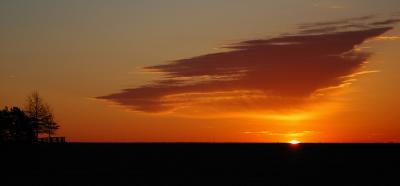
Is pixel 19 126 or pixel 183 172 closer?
pixel 183 172

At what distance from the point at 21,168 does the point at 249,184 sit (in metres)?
22.9

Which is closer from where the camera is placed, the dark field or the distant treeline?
the dark field

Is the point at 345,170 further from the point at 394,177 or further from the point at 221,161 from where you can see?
the point at 221,161

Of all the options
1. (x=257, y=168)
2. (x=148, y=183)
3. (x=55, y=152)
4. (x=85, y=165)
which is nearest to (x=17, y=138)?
(x=55, y=152)

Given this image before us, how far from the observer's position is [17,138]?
323 ft

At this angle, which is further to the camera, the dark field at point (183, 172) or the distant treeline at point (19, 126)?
the distant treeline at point (19, 126)

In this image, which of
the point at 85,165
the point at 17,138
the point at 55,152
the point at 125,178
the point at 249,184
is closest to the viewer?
the point at 249,184

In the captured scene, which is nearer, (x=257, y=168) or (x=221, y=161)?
(x=257, y=168)

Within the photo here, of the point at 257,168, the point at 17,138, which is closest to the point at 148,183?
the point at 257,168

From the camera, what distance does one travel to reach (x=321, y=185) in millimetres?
40781

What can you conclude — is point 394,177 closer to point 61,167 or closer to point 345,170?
point 345,170

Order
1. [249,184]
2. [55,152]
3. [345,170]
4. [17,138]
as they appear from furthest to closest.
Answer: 1. [17,138]
2. [55,152]
3. [345,170]
4. [249,184]

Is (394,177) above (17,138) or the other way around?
the other way around

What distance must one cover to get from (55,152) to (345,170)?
36023 mm
